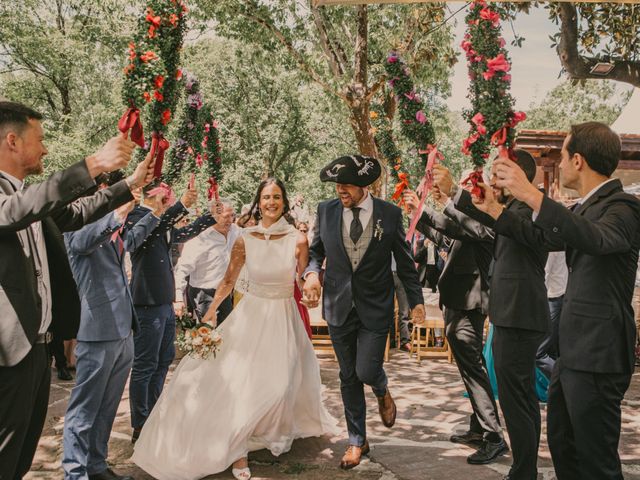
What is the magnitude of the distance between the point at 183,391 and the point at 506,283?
2549 millimetres

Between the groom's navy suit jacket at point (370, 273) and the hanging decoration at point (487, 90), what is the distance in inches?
45.8

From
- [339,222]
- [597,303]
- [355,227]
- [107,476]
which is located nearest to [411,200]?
[355,227]

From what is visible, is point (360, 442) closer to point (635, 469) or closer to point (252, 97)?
point (635, 469)

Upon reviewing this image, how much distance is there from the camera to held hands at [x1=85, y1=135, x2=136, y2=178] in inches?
106

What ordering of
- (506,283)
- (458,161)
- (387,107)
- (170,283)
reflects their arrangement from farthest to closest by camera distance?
(458,161), (387,107), (170,283), (506,283)

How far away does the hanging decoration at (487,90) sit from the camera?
12.0ft

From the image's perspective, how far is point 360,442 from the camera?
4.81 m

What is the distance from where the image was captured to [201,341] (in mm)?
4730

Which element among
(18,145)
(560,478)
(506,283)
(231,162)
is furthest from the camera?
(231,162)

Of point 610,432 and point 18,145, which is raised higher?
point 18,145

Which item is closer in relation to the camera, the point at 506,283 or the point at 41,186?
the point at 41,186

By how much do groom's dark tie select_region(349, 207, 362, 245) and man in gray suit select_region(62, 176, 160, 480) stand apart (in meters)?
1.73

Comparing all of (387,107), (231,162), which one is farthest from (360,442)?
(231,162)

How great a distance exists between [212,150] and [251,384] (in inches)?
97.8
